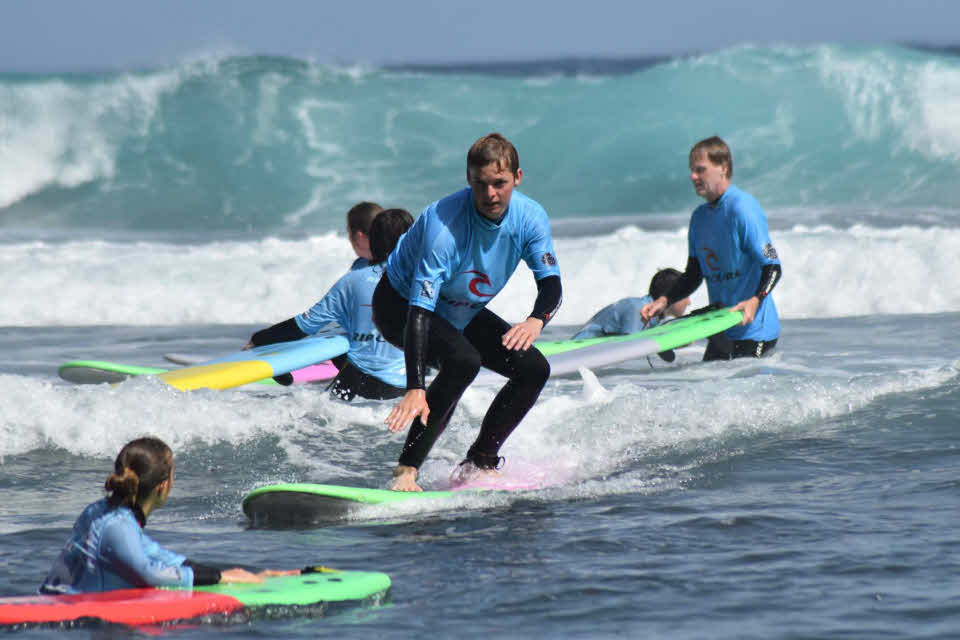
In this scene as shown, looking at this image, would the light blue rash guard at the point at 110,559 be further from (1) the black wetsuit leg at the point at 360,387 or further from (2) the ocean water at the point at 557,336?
(1) the black wetsuit leg at the point at 360,387

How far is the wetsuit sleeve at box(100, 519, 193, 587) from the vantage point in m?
3.59

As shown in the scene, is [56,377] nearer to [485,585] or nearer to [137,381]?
[137,381]

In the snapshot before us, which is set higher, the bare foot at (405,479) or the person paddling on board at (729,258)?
the person paddling on board at (729,258)

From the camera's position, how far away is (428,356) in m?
4.87

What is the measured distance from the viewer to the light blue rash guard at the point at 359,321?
22.1 feet

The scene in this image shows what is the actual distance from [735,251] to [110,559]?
14.9 ft

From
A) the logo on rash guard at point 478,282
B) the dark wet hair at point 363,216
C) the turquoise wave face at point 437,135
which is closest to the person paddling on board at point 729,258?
the dark wet hair at point 363,216

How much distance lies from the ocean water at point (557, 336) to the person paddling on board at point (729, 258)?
0.25 metres

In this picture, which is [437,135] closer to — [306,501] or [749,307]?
[749,307]

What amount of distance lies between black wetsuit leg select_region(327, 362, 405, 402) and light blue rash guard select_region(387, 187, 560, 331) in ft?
7.08

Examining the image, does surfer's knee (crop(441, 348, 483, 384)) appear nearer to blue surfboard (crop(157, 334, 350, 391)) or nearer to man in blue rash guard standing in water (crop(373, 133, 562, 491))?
man in blue rash guard standing in water (crop(373, 133, 562, 491))

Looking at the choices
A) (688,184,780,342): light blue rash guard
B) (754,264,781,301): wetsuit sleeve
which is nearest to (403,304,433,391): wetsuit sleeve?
(688,184,780,342): light blue rash guard

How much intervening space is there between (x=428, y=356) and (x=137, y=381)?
251cm

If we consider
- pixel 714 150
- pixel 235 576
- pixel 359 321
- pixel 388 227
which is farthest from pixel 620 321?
pixel 235 576
